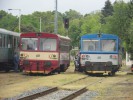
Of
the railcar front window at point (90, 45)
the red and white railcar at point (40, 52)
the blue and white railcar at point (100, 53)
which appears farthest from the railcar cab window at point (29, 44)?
the railcar front window at point (90, 45)

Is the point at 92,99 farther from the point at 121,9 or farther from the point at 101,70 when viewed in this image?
the point at 121,9

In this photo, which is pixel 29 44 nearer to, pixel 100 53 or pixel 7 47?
pixel 7 47

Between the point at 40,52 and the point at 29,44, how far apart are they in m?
0.93

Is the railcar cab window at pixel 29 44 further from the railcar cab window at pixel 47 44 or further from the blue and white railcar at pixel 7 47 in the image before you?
the blue and white railcar at pixel 7 47

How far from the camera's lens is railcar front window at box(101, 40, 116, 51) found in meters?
31.2

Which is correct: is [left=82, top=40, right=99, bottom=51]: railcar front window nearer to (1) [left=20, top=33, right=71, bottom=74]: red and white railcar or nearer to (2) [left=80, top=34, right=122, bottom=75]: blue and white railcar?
(2) [left=80, top=34, right=122, bottom=75]: blue and white railcar

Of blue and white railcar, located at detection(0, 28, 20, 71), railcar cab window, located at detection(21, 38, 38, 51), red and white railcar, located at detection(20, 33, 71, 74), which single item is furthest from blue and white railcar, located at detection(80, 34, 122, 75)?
blue and white railcar, located at detection(0, 28, 20, 71)

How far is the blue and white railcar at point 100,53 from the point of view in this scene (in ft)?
102

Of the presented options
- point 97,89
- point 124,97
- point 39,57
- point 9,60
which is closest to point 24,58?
point 39,57

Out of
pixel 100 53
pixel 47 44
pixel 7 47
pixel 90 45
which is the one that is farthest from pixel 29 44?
pixel 100 53

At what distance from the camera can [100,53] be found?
31000 millimetres

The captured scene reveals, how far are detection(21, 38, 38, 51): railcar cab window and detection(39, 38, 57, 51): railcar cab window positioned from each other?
392 millimetres

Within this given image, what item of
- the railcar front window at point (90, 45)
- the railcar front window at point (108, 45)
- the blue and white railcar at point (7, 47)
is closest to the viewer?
the railcar front window at point (108, 45)

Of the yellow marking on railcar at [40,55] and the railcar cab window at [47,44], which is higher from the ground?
the railcar cab window at [47,44]
